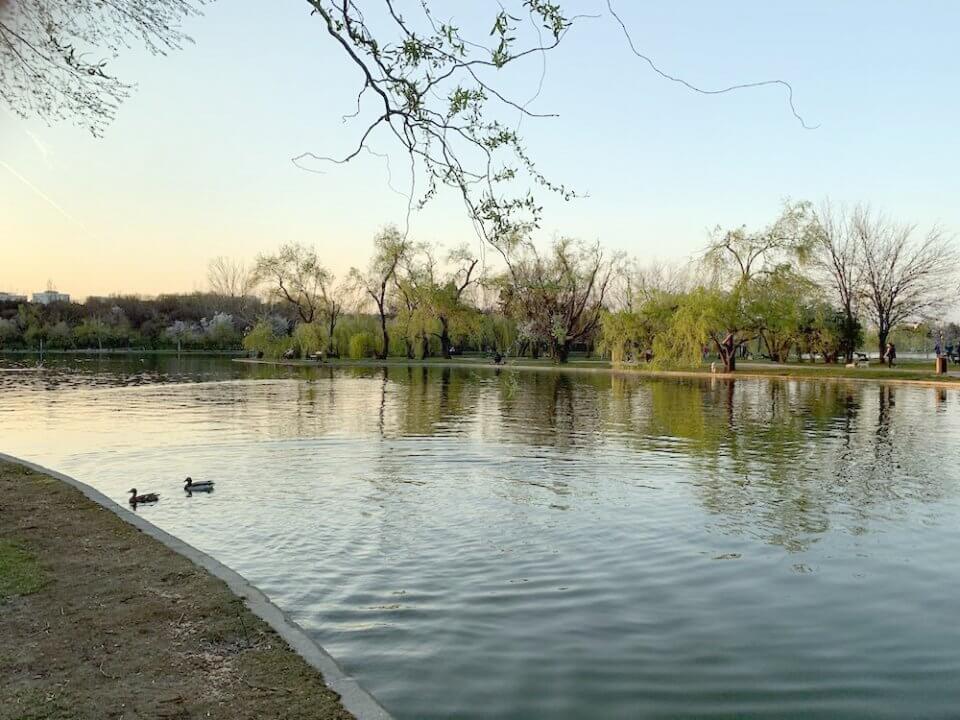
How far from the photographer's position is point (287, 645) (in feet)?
17.7

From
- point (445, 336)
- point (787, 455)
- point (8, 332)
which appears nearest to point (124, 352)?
point (8, 332)

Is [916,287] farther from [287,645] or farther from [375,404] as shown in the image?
[287,645]

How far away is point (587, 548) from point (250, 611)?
4385mm

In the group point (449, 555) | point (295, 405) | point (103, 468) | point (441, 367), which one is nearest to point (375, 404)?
point (295, 405)

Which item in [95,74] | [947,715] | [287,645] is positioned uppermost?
[95,74]

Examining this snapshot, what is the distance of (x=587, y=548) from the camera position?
9.28 metres

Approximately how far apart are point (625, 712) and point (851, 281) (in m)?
59.2

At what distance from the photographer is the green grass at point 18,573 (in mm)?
6320

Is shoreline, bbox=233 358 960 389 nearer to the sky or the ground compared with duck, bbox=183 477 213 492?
nearer to the sky

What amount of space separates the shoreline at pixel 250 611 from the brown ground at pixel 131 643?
0.02 metres

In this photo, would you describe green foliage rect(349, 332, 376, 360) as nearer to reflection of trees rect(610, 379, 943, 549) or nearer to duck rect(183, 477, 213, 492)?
reflection of trees rect(610, 379, 943, 549)

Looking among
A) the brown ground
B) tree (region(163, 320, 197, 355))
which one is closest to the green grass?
the brown ground

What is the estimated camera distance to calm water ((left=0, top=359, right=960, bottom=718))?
5.83 m

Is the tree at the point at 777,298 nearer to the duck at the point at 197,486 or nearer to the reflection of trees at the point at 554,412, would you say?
the reflection of trees at the point at 554,412
